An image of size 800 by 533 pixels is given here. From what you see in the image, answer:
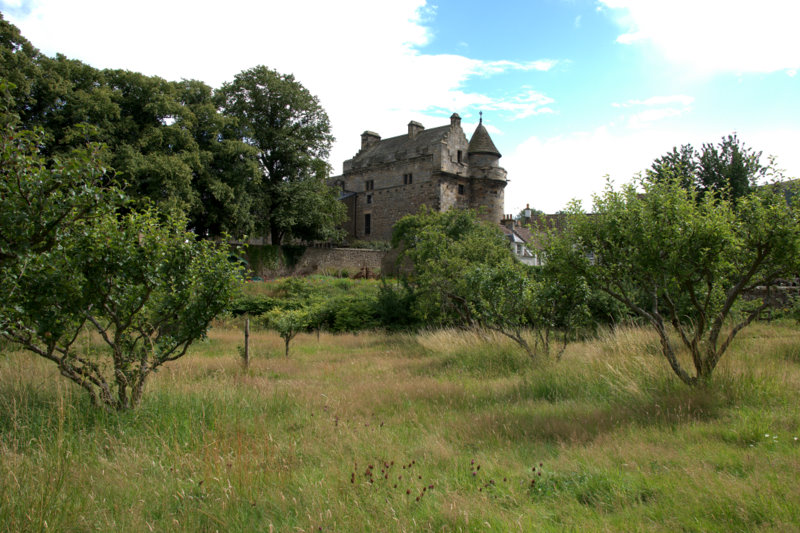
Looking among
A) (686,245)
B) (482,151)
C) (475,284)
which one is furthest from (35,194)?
(482,151)

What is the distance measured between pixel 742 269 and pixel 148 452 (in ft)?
27.0

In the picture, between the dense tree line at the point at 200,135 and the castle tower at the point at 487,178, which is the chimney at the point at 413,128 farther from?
the dense tree line at the point at 200,135

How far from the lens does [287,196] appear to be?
32531mm

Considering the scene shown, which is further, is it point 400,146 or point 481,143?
point 400,146

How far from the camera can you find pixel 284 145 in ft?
109

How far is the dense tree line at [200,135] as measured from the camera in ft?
76.0

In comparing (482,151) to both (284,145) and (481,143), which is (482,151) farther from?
(284,145)

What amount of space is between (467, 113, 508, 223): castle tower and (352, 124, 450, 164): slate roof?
3.60m

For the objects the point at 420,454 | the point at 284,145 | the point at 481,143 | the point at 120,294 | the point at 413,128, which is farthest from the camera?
the point at 413,128

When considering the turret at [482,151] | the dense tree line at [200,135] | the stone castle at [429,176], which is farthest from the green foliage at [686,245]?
the turret at [482,151]

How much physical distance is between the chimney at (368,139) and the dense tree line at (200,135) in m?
13.4

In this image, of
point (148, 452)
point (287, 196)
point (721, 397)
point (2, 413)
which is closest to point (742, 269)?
point (721, 397)

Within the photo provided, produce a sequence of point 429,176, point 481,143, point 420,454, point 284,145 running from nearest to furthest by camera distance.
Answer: point 420,454 → point 284,145 → point 429,176 → point 481,143

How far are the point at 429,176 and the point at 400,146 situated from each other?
214 inches
